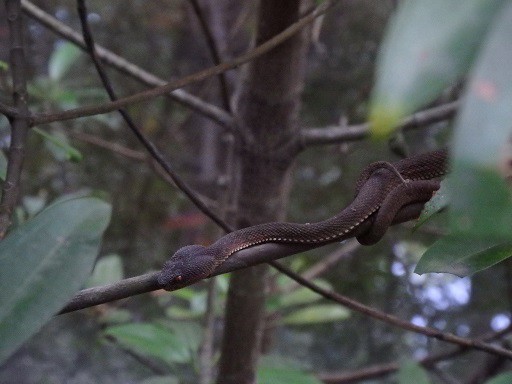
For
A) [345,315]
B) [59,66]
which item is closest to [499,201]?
[345,315]

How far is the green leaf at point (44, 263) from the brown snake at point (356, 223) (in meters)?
0.40

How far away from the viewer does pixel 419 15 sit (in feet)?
1.47

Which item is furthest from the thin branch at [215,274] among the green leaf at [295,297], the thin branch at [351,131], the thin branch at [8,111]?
the green leaf at [295,297]

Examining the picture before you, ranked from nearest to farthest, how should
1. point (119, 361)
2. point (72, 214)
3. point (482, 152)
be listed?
point (482, 152) → point (72, 214) → point (119, 361)

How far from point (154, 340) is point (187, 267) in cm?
75

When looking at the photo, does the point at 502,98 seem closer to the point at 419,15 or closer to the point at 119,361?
the point at 419,15

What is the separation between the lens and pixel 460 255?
2.71ft

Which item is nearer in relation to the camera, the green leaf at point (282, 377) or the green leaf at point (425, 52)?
the green leaf at point (425, 52)

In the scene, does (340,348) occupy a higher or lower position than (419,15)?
higher

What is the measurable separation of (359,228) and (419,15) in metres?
0.89

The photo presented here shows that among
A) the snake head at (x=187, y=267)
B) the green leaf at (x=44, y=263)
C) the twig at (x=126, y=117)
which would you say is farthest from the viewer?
the snake head at (x=187, y=267)

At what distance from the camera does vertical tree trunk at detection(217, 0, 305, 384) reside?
163cm

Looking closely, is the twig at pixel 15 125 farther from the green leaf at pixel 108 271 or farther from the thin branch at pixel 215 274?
the green leaf at pixel 108 271

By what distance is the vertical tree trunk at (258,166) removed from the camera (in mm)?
1635
